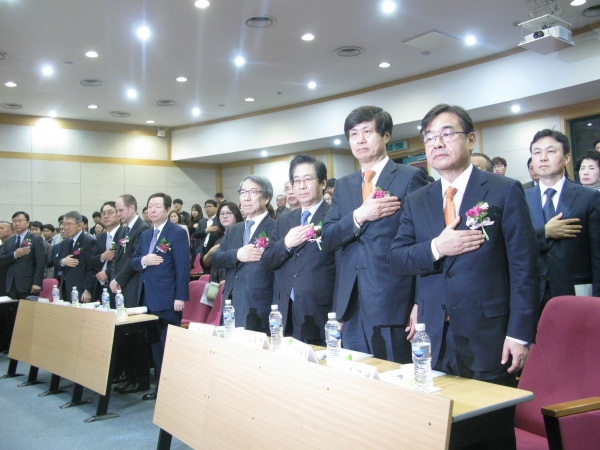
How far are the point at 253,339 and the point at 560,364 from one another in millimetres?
1182

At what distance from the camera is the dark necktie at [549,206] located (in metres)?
2.80

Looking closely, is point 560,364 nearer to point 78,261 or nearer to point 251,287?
point 251,287

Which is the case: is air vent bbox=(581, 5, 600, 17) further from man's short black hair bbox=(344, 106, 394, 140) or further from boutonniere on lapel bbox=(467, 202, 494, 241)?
boutonniere on lapel bbox=(467, 202, 494, 241)

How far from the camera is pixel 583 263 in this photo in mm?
2672

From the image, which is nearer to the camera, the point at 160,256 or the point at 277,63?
the point at 160,256

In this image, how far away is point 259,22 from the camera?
6.46 metres

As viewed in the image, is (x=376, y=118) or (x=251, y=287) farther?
(x=251, y=287)

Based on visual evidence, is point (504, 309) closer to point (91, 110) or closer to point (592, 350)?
point (592, 350)

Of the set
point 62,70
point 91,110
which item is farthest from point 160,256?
point 91,110

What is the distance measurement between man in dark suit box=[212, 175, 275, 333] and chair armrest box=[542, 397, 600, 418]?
1.71m

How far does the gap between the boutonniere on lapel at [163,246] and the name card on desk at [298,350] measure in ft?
7.47

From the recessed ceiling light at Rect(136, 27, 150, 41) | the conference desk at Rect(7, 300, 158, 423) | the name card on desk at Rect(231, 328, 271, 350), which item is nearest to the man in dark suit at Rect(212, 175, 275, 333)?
the name card on desk at Rect(231, 328, 271, 350)

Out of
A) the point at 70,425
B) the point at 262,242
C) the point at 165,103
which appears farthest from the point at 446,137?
the point at 165,103

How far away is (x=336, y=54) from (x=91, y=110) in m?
5.66
